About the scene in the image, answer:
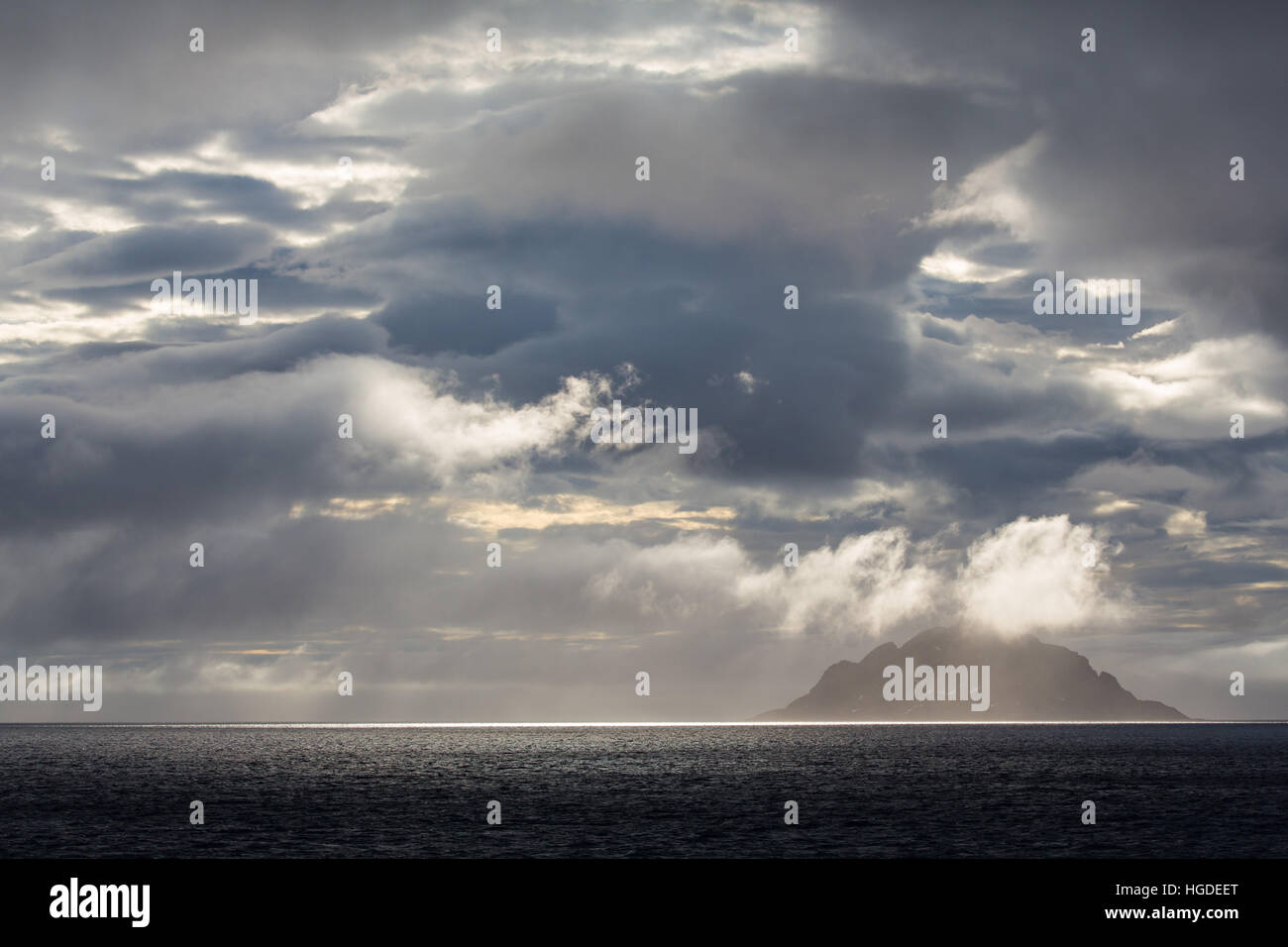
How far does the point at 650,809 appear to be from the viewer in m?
94.1
